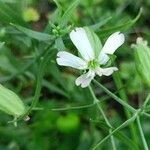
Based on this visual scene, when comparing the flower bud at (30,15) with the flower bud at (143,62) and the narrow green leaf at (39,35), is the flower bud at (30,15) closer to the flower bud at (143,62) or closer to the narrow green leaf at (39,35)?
the narrow green leaf at (39,35)

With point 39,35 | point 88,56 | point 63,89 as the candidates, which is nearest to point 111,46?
point 88,56

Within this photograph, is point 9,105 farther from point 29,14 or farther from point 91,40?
point 29,14

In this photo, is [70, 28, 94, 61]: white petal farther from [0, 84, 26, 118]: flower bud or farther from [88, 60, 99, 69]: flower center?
[0, 84, 26, 118]: flower bud

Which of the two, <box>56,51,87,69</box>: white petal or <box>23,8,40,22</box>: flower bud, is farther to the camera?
<box>23,8,40,22</box>: flower bud

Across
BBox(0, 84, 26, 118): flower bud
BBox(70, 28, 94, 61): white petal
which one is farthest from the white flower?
BBox(0, 84, 26, 118): flower bud

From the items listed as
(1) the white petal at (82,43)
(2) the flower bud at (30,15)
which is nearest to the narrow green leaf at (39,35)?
(1) the white petal at (82,43)

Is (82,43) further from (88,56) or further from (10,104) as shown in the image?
(10,104)
